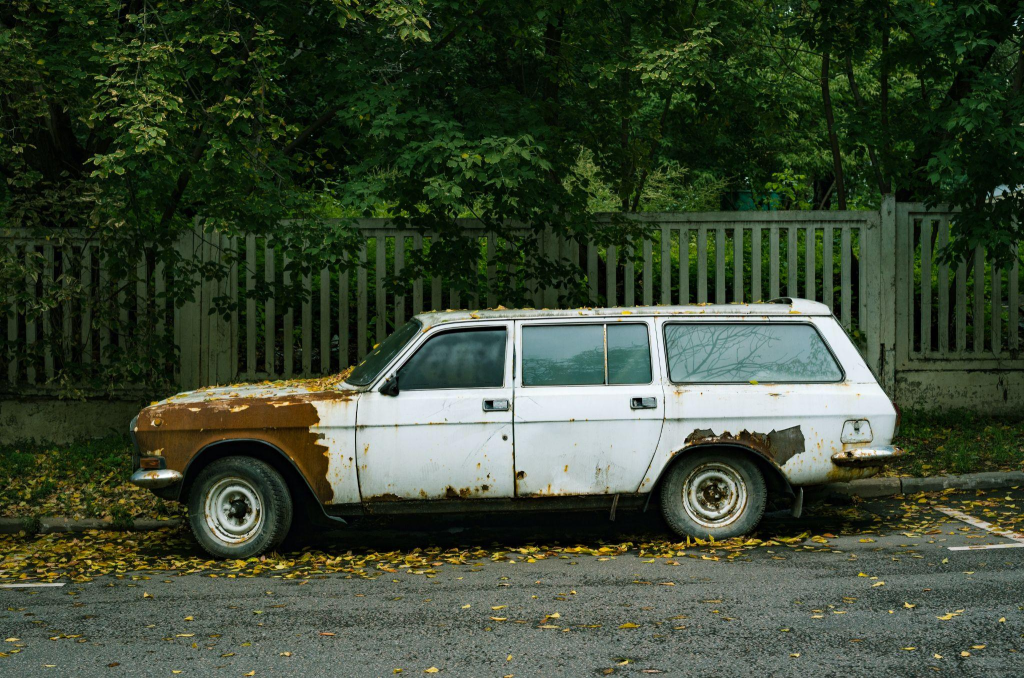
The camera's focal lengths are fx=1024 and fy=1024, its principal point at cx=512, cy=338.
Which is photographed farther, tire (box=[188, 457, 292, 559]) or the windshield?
the windshield

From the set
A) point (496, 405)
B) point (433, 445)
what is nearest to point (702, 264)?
point (496, 405)

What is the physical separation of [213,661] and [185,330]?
7.07m

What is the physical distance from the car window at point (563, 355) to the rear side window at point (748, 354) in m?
0.53

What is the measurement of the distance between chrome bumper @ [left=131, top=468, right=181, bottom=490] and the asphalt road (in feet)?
2.01

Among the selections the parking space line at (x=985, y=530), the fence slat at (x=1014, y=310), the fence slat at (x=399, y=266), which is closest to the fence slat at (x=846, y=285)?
the fence slat at (x=1014, y=310)

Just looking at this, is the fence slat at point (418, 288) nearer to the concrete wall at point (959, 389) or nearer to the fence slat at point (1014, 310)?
the concrete wall at point (959, 389)

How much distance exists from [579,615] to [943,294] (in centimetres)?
782

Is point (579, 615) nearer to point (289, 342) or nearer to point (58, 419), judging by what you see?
point (289, 342)

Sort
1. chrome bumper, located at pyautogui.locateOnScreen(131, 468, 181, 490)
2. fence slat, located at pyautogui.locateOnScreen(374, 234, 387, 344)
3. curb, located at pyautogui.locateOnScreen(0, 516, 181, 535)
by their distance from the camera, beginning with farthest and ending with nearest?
fence slat, located at pyautogui.locateOnScreen(374, 234, 387, 344)
curb, located at pyautogui.locateOnScreen(0, 516, 181, 535)
chrome bumper, located at pyautogui.locateOnScreen(131, 468, 181, 490)

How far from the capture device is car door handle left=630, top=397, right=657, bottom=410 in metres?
7.09

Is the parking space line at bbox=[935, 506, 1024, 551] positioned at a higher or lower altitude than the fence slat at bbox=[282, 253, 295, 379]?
lower

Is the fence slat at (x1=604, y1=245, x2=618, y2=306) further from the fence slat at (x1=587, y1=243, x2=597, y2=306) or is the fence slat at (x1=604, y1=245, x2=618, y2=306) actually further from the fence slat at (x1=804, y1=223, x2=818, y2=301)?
the fence slat at (x1=804, y1=223, x2=818, y2=301)

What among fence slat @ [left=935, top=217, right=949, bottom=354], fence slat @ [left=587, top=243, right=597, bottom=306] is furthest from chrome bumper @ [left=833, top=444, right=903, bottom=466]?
fence slat @ [left=935, top=217, right=949, bottom=354]

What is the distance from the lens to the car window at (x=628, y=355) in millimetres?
7215
